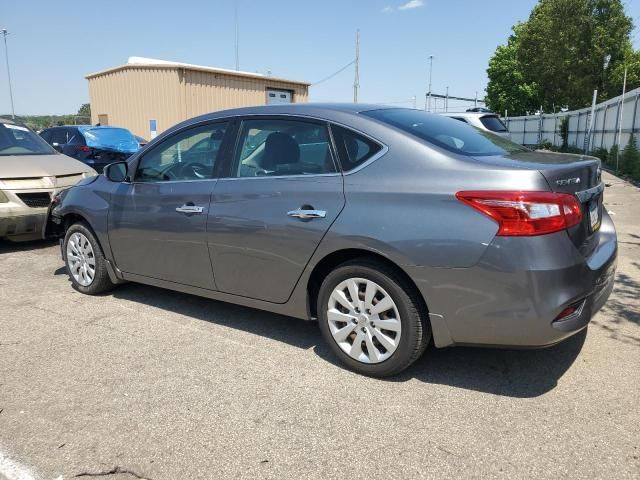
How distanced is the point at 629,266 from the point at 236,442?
4.85 meters

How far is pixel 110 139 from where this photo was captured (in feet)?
43.6

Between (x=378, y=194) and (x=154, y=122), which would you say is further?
(x=154, y=122)

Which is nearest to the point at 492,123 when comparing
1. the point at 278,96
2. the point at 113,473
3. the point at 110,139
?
the point at 110,139

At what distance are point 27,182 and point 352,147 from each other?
207 inches

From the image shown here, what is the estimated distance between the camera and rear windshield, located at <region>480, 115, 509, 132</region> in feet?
38.8

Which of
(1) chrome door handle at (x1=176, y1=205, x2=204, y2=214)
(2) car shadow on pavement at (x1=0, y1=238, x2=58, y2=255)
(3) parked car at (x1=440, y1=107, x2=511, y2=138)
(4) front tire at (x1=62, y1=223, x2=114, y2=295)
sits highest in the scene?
(3) parked car at (x1=440, y1=107, x2=511, y2=138)

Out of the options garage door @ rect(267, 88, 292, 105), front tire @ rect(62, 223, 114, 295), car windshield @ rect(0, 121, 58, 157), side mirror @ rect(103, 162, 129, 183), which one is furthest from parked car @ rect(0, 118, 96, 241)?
garage door @ rect(267, 88, 292, 105)

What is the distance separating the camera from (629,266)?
5.77 m

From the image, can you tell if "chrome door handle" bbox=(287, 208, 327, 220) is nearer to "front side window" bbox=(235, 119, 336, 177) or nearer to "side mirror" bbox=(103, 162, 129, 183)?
"front side window" bbox=(235, 119, 336, 177)

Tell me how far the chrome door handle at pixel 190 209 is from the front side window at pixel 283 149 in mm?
404

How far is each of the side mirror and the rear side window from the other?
2.10 m

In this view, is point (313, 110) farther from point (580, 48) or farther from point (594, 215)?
point (580, 48)

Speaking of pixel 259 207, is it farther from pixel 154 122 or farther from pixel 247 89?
pixel 247 89

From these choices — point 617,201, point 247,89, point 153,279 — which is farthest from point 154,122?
point 153,279
